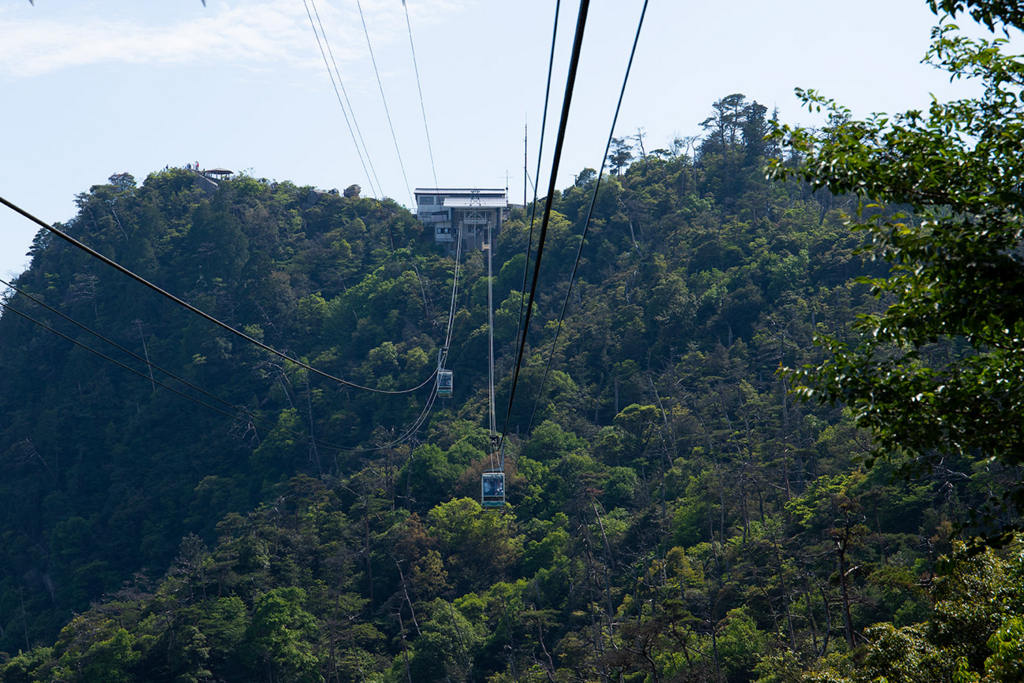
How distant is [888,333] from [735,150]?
77.5 m

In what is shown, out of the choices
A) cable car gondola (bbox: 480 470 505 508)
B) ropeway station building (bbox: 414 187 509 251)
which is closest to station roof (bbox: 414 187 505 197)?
ropeway station building (bbox: 414 187 509 251)

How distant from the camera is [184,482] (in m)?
70.5

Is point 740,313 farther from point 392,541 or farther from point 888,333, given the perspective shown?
point 888,333

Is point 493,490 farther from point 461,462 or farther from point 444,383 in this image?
point 461,462

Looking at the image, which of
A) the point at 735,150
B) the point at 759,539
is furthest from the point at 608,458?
the point at 735,150

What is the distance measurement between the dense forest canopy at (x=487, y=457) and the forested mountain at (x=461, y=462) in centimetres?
20

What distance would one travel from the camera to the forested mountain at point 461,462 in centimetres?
3312

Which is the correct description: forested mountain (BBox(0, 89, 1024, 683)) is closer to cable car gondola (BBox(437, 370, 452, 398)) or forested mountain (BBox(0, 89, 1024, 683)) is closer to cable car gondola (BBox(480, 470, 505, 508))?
cable car gondola (BBox(437, 370, 452, 398))

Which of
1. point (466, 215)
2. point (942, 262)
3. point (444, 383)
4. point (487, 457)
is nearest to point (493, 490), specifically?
point (444, 383)

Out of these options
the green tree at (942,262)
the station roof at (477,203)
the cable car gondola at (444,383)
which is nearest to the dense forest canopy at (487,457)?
the green tree at (942,262)

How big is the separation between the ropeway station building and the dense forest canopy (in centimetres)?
179

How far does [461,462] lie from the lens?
185 feet

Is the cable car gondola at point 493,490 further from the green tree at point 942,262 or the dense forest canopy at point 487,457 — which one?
the green tree at point 942,262

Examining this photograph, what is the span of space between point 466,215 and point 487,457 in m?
30.5
